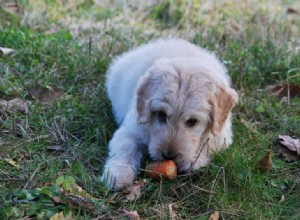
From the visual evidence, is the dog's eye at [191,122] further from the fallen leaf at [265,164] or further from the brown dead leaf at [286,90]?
the brown dead leaf at [286,90]

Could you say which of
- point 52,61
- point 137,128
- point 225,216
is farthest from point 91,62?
point 225,216

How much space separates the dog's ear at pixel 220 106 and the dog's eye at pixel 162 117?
12.9 inches

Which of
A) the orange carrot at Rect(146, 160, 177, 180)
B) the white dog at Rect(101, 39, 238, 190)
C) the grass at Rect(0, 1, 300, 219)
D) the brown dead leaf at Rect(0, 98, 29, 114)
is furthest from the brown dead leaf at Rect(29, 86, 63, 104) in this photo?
the orange carrot at Rect(146, 160, 177, 180)

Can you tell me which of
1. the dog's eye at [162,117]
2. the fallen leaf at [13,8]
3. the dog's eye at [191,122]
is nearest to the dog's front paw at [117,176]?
the dog's eye at [162,117]

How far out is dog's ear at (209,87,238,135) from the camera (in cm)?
397

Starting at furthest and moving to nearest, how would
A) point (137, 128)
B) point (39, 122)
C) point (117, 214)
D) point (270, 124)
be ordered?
1. point (270, 124)
2. point (39, 122)
3. point (137, 128)
4. point (117, 214)

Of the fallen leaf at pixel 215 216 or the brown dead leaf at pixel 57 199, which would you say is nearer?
the brown dead leaf at pixel 57 199

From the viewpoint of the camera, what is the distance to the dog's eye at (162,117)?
389 centimetres

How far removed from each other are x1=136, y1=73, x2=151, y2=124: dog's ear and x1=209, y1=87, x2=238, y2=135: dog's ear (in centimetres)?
43

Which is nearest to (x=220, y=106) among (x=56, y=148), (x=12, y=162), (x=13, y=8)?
(x=56, y=148)

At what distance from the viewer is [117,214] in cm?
343

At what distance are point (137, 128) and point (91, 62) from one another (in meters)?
1.71

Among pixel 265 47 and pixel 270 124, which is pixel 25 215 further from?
pixel 265 47

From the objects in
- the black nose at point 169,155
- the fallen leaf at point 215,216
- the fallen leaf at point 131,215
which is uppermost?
the black nose at point 169,155
